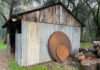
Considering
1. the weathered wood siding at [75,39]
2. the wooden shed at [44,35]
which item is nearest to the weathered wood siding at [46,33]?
the wooden shed at [44,35]

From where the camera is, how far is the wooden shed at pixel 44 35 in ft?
17.0

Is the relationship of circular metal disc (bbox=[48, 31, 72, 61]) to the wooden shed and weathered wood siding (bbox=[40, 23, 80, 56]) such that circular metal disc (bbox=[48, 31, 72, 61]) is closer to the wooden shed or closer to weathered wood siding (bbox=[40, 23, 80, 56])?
the wooden shed

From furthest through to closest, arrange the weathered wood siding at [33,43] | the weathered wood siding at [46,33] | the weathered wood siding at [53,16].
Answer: the weathered wood siding at [46,33] → the weathered wood siding at [53,16] → the weathered wood siding at [33,43]

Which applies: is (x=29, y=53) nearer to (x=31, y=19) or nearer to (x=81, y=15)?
(x=31, y=19)

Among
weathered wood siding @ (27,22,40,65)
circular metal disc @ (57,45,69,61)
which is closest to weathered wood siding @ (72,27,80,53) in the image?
circular metal disc @ (57,45,69,61)

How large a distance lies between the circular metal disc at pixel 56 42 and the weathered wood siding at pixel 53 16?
0.84 metres

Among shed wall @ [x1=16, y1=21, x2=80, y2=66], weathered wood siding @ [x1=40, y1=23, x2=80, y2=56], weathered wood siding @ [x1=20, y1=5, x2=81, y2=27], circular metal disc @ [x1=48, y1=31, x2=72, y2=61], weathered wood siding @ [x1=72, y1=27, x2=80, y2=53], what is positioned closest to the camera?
shed wall @ [x1=16, y1=21, x2=80, y2=66]

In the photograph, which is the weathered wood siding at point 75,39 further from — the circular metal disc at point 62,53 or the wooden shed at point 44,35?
the circular metal disc at point 62,53

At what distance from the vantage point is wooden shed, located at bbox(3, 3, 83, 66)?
519 cm

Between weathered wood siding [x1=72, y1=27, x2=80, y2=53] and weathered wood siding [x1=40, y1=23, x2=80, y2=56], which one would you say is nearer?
weathered wood siding [x1=40, y1=23, x2=80, y2=56]

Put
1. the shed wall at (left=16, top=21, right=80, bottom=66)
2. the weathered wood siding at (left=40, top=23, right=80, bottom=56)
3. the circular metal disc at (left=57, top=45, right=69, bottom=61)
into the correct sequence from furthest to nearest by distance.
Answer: the circular metal disc at (left=57, top=45, right=69, bottom=61) → the weathered wood siding at (left=40, top=23, right=80, bottom=56) → the shed wall at (left=16, top=21, right=80, bottom=66)

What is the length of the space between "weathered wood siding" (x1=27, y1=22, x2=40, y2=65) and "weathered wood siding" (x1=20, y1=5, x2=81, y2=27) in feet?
1.25

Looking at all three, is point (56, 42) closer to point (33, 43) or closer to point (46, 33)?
point (46, 33)

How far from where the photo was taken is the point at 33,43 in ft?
17.9
